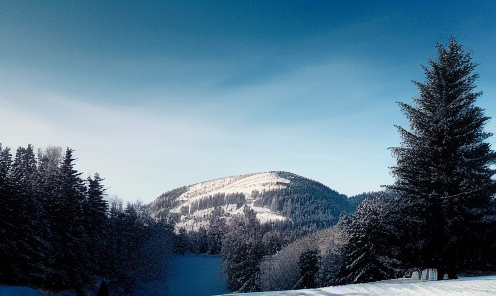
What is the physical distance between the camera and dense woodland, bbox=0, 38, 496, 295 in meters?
16.1

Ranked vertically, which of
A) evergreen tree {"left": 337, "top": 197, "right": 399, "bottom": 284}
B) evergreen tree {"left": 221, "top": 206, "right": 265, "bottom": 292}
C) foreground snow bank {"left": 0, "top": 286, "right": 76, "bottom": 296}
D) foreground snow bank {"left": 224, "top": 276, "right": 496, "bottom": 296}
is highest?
foreground snow bank {"left": 224, "top": 276, "right": 496, "bottom": 296}

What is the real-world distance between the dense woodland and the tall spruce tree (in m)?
0.05

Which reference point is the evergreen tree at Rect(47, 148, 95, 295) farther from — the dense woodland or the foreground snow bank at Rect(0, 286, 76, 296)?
the foreground snow bank at Rect(0, 286, 76, 296)

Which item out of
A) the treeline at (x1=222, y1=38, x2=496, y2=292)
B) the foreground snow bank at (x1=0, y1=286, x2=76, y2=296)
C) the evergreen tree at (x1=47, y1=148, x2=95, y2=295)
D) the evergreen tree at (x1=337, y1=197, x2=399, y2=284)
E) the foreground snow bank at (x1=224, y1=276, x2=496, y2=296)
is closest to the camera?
the foreground snow bank at (x1=224, y1=276, x2=496, y2=296)

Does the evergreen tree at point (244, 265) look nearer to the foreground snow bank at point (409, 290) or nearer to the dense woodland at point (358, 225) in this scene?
the dense woodland at point (358, 225)

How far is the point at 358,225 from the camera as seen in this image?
35344mm

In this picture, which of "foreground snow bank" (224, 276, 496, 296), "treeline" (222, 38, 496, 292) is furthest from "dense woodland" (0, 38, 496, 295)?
"foreground snow bank" (224, 276, 496, 296)

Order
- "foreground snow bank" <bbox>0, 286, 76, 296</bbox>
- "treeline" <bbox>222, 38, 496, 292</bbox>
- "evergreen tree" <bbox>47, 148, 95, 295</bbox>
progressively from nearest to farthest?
"treeline" <bbox>222, 38, 496, 292</bbox> < "foreground snow bank" <bbox>0, 286, 76, 296</bbox> < "evergreen tree" <bbox>47, 148, 95, 295</bbox>

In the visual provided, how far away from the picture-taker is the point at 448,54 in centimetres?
1792

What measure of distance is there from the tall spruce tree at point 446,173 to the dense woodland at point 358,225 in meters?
Answer: 0.05

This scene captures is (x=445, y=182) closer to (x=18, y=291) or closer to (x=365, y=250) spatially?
(x=365, y=250)

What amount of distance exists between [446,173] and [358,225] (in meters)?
20.2

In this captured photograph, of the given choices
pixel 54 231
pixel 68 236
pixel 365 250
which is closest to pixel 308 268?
pixel 365 250

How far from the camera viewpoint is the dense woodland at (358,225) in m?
16.1
